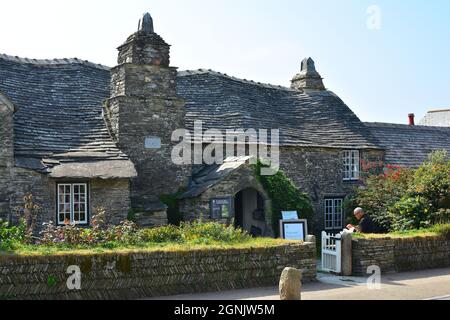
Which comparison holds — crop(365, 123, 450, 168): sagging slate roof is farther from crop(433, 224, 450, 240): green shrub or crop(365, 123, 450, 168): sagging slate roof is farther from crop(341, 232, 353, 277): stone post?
crop(341, 232, 353, 277): stone post

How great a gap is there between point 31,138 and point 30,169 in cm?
200

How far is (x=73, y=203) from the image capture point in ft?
65.7

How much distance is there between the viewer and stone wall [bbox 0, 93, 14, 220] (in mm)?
18766

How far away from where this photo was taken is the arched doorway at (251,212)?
75.5ft

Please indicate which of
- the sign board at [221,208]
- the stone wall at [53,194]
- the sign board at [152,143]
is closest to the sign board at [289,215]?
the sign board at [221,208]

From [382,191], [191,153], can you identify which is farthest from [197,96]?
[382,191]

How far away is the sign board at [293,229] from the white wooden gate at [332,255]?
13.8 ft

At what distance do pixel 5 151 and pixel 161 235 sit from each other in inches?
286

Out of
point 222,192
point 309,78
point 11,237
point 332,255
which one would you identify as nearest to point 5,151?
point 11,237

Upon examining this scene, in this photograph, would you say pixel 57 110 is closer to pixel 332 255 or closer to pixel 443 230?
pixel 332 255

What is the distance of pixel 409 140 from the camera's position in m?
34.6

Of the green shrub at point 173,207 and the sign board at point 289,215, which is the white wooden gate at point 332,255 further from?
the green shrub at point 173,207

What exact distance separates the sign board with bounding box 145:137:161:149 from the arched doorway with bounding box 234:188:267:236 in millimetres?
4206

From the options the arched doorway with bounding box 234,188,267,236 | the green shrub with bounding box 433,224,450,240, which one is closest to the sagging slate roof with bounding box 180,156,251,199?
the arched doorway with bounding box 234,188,267,236
